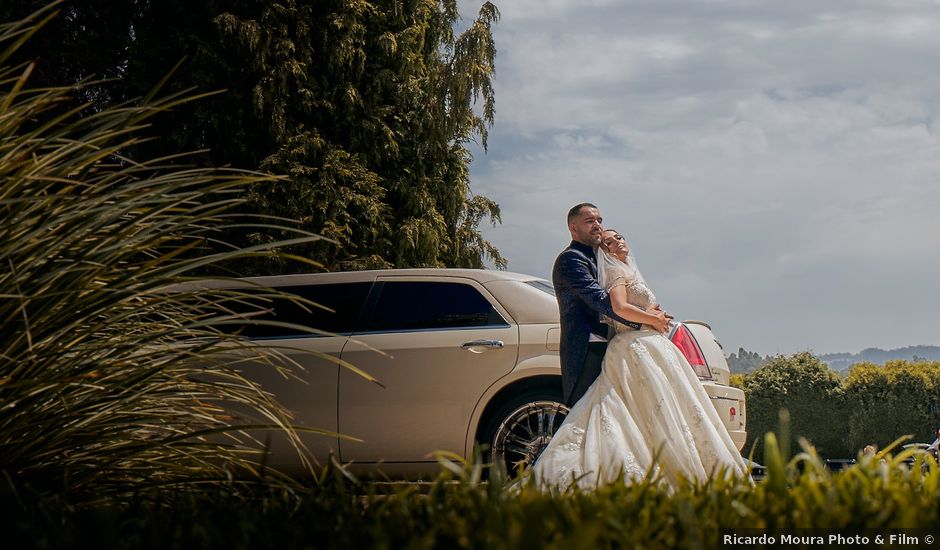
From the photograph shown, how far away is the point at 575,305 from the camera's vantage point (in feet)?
21.8

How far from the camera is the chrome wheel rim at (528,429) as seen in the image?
7535mm

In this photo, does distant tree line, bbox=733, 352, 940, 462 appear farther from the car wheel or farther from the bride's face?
the bride's face

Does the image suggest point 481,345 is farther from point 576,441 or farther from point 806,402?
point 806,402

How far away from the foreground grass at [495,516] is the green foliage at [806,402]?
52.1ft

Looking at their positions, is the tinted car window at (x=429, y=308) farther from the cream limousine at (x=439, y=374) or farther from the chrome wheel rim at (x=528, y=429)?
the chrome wheel rim at (x=528, y=429)

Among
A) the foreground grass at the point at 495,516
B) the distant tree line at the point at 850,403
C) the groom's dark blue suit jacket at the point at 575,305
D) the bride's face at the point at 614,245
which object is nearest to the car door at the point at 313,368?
the groom's dark blue suit jacket at the point at 575,305

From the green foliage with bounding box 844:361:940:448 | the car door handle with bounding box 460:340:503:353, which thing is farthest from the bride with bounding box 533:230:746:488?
the green foliage with bounding box 844:361:940:448

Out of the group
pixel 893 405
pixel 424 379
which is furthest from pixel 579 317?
pixel 893 405

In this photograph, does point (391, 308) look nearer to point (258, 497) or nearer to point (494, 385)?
point (494, 385)

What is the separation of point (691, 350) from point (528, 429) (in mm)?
1363

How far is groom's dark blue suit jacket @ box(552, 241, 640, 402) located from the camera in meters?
6.53

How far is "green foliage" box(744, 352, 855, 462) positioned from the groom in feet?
39.2

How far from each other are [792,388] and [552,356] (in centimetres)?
1157

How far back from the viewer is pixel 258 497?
9.06 ft
